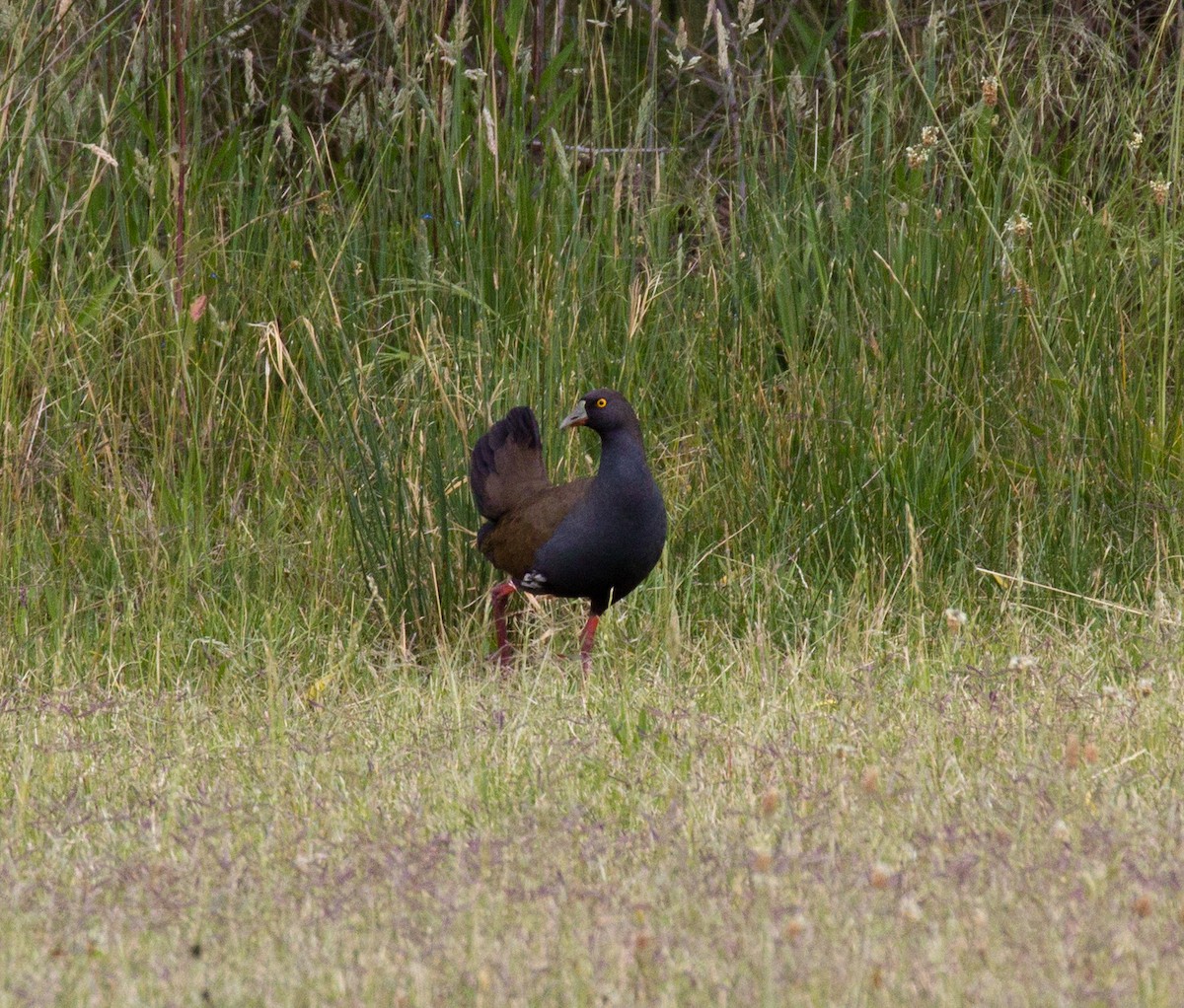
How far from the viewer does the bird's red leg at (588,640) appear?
4.60 meters

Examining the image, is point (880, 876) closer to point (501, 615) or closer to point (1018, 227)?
point (501, 615)

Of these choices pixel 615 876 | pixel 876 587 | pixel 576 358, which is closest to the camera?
pixel 615 876

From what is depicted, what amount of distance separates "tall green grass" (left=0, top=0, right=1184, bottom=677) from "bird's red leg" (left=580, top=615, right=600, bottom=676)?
241 mm

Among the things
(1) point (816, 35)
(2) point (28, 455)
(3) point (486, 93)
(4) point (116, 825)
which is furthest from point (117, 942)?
(1) point (816, 35)

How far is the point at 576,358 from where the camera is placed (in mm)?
5391

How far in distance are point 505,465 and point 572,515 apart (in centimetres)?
25

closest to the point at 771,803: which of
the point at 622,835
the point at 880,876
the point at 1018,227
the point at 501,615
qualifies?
the point at 622,835

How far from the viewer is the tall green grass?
499 centimetres

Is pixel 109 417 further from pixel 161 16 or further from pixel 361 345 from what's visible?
pixel 161 16

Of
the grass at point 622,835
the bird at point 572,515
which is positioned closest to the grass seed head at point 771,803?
the grass at point 622,835

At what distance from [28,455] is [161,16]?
1940mm

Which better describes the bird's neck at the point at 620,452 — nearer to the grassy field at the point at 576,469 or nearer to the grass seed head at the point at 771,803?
the grassy field at the point at 576,469

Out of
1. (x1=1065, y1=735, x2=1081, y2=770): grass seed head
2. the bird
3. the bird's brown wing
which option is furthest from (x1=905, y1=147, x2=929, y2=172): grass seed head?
(x1=1065, y1=735, x2=1081, y2=770): grass seed head

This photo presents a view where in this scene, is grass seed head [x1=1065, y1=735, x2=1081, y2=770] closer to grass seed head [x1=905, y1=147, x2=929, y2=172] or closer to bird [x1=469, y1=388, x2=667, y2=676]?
bird [x1=469, y1=388, x2=667, y2=676]
